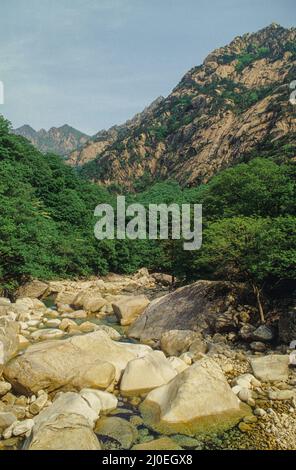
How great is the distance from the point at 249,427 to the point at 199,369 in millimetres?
1704

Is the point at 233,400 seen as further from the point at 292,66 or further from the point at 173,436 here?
the point at 292,66

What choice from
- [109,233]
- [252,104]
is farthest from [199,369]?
[252,104]

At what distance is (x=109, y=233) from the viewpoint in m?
37.4

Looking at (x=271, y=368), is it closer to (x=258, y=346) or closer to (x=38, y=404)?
(x=258, y=346)

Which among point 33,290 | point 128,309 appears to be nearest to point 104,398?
point 128,309

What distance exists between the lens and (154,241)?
41969 millimetres

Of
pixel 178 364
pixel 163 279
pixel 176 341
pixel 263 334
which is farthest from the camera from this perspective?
pixel 163 279

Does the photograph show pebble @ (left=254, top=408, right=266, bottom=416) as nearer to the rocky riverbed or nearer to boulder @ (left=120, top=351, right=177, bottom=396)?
the rocky riverbed

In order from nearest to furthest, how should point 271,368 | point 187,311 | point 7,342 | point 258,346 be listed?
point 271,368, point 7,342, point 258,346, point 187,311

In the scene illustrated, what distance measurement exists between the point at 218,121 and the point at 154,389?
78697mm

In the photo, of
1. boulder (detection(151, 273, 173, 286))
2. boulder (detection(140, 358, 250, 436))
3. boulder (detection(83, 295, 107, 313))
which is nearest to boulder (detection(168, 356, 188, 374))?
boulder (detection(140, 358, 250, 436))

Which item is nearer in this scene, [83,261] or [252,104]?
[83,261]

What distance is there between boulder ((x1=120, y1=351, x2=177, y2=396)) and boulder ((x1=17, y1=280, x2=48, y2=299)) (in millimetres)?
14078

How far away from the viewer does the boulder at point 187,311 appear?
49.2 feet
